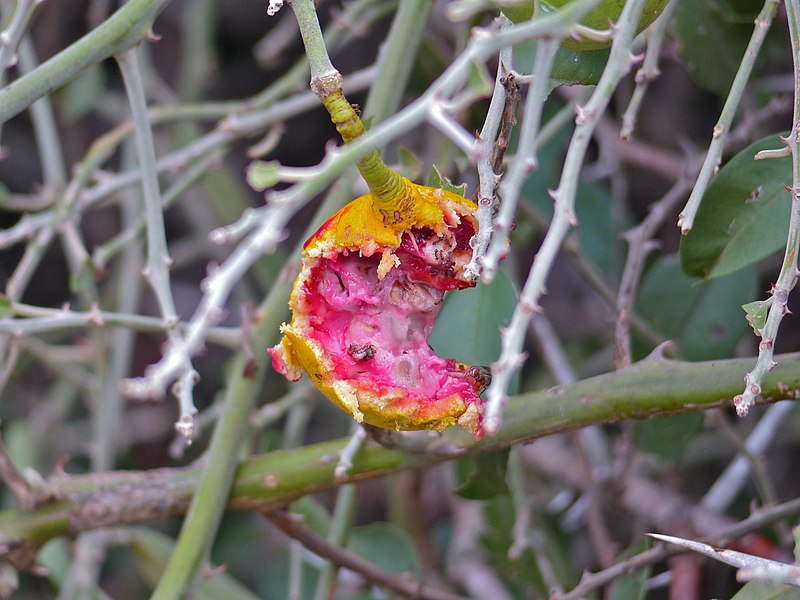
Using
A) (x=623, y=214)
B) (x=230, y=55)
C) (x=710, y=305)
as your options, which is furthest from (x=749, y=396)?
(x=230, y=55)

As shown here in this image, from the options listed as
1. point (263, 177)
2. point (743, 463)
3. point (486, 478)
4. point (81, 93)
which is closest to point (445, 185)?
point (263, 177)

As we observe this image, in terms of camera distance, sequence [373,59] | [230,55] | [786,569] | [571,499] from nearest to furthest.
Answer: [786,569], [571,499], [373,59], [230,55]

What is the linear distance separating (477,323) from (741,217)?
20cm

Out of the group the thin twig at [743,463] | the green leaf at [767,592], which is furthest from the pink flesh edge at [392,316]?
the thin twig at [743,463]

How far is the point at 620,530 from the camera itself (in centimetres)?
119

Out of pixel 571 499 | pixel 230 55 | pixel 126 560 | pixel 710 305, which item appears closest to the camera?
pixel 710 305

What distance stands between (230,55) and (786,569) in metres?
1.46

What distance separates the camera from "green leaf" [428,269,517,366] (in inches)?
27.3

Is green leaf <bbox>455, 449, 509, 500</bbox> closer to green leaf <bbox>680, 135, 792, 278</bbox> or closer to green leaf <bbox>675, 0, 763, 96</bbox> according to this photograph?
green leaf <bbox>680, 135, 792, 278</bbox>

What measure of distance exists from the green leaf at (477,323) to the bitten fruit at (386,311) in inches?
7.2

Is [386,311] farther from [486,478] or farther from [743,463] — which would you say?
[743,463]

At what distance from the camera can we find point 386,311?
506 mm

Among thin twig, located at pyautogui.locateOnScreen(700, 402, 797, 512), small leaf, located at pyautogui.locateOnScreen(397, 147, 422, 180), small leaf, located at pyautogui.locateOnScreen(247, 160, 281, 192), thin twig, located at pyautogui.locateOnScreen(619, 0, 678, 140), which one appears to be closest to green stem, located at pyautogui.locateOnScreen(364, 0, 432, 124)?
small leaf, located at pyautogui.locateOnScreen(397, 147, 422, 180)

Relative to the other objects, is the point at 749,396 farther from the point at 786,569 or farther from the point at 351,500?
the point at 351,500
